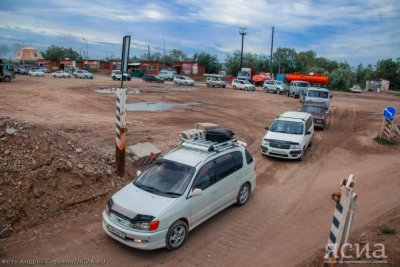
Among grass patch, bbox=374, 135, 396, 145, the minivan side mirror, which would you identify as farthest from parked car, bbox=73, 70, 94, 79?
the minivan side mirror

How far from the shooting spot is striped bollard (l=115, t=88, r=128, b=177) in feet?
33.7

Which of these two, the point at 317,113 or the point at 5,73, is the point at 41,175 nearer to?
the point at 317,113

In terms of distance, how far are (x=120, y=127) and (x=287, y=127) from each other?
7704 mm

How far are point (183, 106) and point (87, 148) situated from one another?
17.7 meters

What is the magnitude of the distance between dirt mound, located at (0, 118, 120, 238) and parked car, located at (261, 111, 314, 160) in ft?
21.6

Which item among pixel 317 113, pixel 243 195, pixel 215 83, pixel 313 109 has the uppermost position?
pixel 215 83

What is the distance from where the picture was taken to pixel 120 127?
10.4m

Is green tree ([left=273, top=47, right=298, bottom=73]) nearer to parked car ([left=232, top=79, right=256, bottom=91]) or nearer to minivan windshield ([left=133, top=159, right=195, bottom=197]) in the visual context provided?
parked car ([left=232, top=79, right=256, bottom=91])

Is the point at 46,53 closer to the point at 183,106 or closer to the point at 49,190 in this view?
the point at 183,106

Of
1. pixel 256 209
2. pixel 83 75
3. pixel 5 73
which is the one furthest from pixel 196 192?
pixel 83 75

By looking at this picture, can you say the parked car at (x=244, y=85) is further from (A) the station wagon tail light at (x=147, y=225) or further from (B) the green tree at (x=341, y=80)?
(A) the station wagon tail light at (x=147, y=225)

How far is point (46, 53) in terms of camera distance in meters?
138

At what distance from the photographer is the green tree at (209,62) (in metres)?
86.1

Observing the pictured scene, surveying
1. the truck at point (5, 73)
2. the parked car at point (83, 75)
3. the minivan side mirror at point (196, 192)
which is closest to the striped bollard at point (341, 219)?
the minivan side mirror at point (196, 192)
